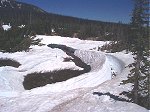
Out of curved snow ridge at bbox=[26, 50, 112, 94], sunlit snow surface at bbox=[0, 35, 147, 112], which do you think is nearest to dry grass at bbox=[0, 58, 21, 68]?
sunlit snow surface at bbox=[0, 35, 147, 112]

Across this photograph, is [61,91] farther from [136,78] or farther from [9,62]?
[9,62]

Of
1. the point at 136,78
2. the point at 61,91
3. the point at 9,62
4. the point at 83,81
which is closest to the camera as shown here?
the point at 136,78

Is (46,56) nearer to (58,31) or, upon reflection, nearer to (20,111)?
(20,111)

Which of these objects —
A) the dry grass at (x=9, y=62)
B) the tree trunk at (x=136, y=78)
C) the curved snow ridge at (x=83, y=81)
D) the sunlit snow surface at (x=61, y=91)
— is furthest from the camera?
the dry grass at (x=9, y=62)

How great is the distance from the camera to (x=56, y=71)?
32.3 meters

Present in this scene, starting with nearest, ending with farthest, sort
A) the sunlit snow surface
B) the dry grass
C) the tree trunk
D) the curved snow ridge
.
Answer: the tree trunk < the sunlit snow surface < the curved snow ridge < the dry grass

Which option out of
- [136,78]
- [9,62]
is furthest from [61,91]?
[9,62]

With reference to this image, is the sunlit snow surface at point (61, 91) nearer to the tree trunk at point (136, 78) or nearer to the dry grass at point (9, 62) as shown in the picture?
the dry grass at point (9, 62)

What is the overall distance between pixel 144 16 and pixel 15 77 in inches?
543

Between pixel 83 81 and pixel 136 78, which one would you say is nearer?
pixel 136 78

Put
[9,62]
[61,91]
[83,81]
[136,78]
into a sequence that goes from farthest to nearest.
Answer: [9,62]
[83,81]
[61,91]
[136,78]

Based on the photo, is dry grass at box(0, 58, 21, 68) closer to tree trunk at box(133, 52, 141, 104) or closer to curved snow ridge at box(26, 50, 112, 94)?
curved snow ridge at box(26, 50, 112, 94)

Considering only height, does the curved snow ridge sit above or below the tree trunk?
below

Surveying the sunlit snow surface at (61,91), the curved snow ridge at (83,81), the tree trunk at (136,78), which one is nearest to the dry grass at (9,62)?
the sunlit snow surface at (61,91)
